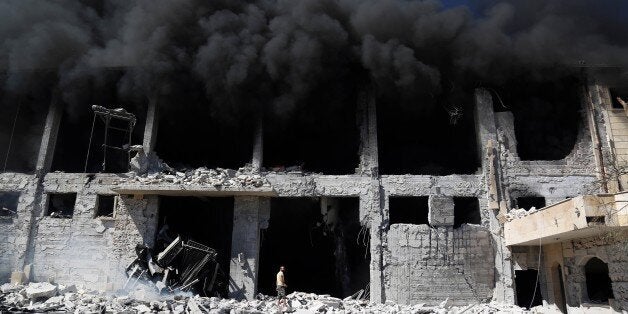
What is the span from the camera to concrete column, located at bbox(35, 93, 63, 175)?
16.0 metres

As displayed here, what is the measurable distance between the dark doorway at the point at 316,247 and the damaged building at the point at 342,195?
0.20 feet

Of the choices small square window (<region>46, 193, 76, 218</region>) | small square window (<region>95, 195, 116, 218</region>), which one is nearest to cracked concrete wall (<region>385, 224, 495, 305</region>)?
small square window (<region>95, 195, 116, 218</region>)

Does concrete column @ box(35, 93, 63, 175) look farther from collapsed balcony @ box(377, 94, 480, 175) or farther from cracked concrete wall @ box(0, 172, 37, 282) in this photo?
collapsed balcony @ box(377, 94, 480, 175)

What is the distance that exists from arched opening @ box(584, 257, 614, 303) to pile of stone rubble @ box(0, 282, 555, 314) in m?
1.51

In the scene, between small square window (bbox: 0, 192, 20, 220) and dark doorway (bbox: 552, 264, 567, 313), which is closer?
dark doorway (bbox: 552, 264, 567, 313)

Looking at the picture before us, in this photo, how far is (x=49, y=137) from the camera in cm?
1645

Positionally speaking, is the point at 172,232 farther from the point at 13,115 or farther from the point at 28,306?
the point at 13,115

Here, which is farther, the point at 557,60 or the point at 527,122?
the point at 527,122

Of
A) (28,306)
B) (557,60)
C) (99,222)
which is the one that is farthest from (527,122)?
(28,306)

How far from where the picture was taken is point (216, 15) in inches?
693

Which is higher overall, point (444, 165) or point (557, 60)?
point (557, 60)

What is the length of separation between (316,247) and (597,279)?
31.5 feet

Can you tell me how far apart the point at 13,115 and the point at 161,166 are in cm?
776

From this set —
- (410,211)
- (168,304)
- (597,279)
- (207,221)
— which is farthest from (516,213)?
(207,221)
